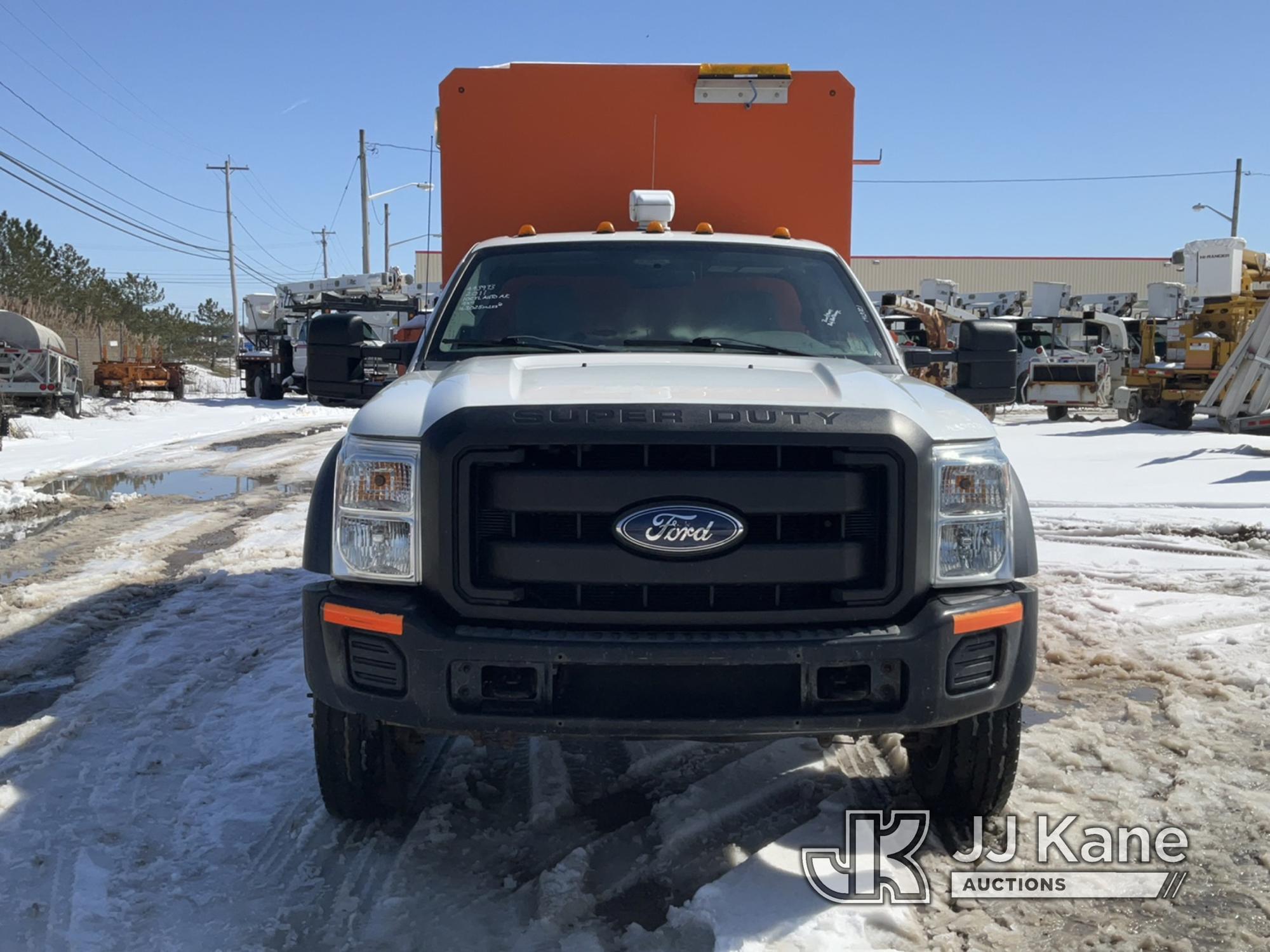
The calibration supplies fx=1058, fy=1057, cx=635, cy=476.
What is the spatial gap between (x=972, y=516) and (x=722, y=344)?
1.38 metres

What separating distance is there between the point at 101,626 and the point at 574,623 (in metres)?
3.74

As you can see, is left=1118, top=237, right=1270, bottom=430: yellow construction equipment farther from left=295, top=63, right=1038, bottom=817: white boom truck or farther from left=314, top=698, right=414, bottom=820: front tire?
left=314, top=698, right=414, bottom=820: front tire

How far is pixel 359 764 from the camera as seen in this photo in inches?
122

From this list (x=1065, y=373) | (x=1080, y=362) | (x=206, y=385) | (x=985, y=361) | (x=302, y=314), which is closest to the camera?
(x=985, y=361)

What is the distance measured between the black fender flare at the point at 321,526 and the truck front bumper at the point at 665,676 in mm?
191

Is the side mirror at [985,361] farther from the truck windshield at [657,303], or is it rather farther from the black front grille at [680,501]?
the black front grille at [680,501]

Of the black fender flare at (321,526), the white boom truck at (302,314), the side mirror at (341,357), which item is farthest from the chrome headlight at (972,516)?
the white boom truck at (302,314)

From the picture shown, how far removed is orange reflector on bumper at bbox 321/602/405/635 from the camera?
270cm

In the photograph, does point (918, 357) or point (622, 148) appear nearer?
point (918, 357)

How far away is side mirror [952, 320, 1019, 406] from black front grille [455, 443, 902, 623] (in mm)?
1625

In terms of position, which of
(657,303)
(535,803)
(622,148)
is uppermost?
(622,148)

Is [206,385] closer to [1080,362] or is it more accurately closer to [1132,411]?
[1080,362]

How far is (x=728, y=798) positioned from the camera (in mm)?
3463

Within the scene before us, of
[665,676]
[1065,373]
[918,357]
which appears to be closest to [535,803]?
[665,676]
